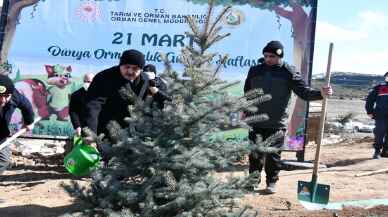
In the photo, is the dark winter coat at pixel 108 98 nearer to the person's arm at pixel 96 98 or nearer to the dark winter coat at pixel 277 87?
the person's arm at pixel 96 98

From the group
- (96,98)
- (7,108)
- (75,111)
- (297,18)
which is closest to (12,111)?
(7,108)

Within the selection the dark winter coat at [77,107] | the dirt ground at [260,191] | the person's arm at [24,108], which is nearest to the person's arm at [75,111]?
the dark winter coat at [77,107]

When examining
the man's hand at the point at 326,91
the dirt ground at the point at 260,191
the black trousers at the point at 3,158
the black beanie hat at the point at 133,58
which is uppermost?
the black beanie hat at the point at 133,58

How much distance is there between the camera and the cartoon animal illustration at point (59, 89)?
8508mm

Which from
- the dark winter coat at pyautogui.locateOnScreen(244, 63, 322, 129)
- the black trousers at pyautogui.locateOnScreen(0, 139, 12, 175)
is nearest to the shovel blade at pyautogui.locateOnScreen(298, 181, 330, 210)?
the dark winter coat at pyautogui.locateOnScreen(244, 63, 322, 129)

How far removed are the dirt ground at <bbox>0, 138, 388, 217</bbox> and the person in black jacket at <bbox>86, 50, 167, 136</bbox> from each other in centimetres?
82

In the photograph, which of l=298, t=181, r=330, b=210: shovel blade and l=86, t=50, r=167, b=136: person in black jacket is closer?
l=86, t=50, r=167, b=136: person in black jacket

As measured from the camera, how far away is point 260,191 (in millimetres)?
6410

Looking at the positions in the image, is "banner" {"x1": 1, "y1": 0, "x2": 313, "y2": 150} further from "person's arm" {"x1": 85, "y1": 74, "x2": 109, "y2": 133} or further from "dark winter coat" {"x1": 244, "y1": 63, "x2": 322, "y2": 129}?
"person's arm" {"x1": 85, "y1": 74, "x2": 109, "y2": 133}

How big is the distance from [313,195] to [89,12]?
456 centimetres

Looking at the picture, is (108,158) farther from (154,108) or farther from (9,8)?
(9,8)

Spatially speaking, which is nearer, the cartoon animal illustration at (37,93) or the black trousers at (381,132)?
the cartoon animal illustration at (37,93)

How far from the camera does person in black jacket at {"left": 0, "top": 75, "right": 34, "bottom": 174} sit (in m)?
5.25

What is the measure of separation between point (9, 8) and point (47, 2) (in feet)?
2.00
